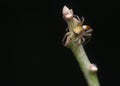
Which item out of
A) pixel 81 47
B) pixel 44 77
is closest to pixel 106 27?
pixel 44 77

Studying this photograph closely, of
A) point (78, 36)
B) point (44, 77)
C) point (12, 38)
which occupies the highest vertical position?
point (78, 36)

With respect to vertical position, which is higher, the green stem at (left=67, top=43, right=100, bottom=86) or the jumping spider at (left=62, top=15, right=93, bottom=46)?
the jumping spider at (left=62, top=15, right=93, bottom=46)

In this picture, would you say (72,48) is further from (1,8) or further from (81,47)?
(1,8)

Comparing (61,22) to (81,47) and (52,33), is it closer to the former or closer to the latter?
(52,33)

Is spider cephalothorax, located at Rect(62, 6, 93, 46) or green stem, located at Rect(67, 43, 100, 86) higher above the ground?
spider cephalothorax, located at Rect(62, 6, 93, 46)

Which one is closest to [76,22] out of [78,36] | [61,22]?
[78,36]

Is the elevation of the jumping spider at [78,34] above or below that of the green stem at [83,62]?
above

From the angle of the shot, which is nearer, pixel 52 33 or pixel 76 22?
pixel 76 22

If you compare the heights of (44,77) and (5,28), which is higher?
(5,28)

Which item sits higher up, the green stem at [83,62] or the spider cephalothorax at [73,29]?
the spider cephalothorax at [73,29]
